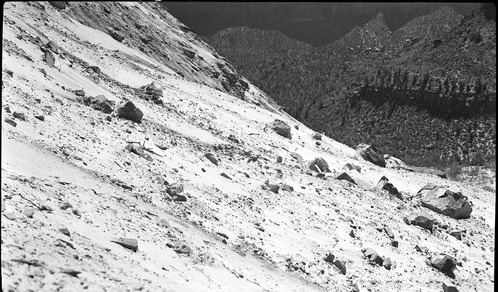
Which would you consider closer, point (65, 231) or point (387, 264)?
point (65, 231)

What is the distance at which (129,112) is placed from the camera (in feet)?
56.0

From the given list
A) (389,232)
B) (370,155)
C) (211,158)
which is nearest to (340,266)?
(389,232)

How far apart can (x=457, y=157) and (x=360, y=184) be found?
163ft

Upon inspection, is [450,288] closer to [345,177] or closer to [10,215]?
[345,177]

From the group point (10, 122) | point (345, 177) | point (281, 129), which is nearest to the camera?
point (10, 122)

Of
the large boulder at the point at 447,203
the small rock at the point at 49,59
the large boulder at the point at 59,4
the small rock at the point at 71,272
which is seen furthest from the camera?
the large boulder at the point at 59,4

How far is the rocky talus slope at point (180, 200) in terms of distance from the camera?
28.0 feet

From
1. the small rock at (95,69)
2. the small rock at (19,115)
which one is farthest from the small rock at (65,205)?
the small rock at (95,69)

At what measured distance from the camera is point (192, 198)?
524 inches

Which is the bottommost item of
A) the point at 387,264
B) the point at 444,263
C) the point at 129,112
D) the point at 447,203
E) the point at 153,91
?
the point at 387,264

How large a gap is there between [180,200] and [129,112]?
5246 mm

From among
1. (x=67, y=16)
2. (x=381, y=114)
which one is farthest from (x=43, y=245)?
(x=381, y=114)

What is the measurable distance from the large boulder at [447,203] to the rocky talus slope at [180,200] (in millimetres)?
59

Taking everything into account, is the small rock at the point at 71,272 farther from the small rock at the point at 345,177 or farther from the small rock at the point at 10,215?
the small rock at the point at 345,177
